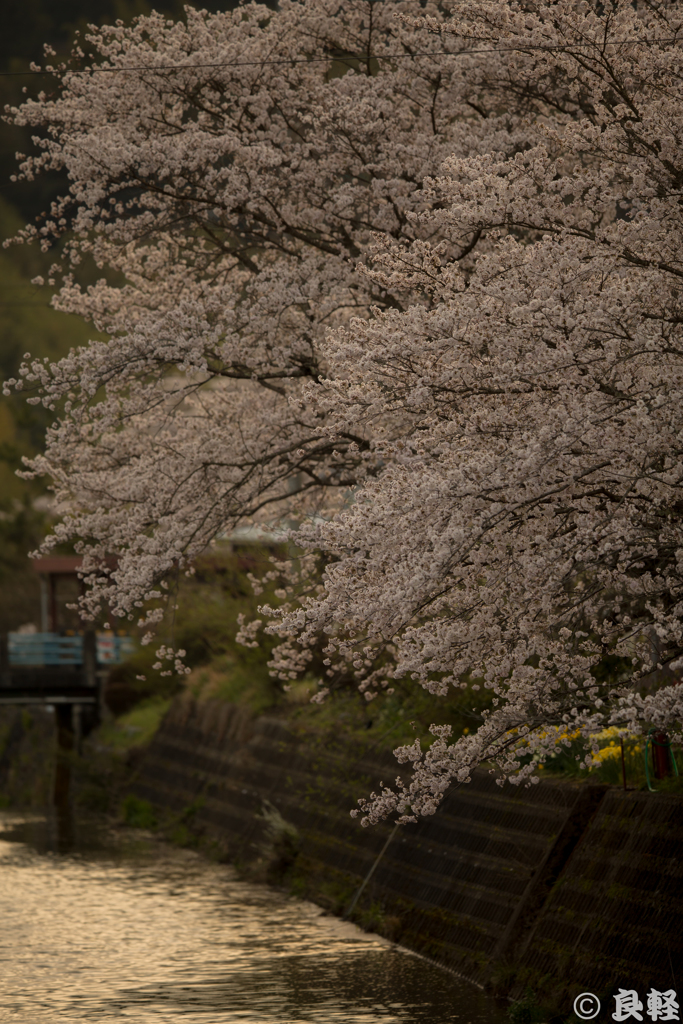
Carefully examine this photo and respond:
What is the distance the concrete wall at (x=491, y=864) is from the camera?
10047mm

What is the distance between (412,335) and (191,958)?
7.73m

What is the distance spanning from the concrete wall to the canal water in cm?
46

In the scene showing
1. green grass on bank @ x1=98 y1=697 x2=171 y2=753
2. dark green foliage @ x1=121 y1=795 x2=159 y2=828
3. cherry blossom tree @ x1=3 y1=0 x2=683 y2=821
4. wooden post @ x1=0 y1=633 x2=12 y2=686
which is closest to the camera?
cherry blossom tree @ x1=3 y1=0 x2=683 y2=821

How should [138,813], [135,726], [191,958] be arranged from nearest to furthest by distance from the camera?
[191,958]
[138,813]
[135,726]

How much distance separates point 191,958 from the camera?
13828 millimetres

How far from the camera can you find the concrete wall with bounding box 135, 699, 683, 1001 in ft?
33.0

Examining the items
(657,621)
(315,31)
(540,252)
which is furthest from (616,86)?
(315,31)

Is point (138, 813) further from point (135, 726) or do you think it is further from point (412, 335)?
point (412, 335)

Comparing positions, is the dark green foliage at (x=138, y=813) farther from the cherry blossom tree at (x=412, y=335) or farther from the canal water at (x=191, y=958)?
the cherry blossom tree at (x=412, y=335)

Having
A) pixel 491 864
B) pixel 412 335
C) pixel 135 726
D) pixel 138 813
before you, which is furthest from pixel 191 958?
pixel 135 726

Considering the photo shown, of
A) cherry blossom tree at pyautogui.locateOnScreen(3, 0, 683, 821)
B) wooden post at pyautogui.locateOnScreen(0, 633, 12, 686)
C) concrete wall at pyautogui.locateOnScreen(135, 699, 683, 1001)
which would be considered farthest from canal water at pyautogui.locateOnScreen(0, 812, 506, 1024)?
wooden post at pyautogui.locateOnScreen(0, 633, 12, 686)

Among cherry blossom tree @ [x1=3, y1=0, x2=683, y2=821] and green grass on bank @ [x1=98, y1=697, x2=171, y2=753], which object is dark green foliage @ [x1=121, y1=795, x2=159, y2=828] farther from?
cherry blossom tree @ [x1=3, y1=0, x2=683, y2=821]

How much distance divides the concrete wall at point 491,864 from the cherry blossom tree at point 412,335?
0.94m

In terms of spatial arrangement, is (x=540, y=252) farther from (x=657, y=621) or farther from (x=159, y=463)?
(x=159, y=463)
